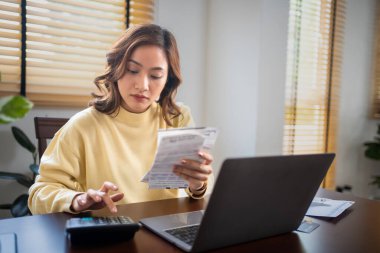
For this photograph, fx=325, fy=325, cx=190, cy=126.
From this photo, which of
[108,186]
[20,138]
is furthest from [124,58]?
[20,138]

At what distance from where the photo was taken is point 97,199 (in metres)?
0.75

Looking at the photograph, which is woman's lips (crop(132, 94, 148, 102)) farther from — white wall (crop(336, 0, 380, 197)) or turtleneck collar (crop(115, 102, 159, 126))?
white wall (crop(336, 0, 380, 197))

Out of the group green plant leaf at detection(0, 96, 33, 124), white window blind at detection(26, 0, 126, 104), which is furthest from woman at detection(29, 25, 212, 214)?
white window blind at detection(26, 0, 126, 104)

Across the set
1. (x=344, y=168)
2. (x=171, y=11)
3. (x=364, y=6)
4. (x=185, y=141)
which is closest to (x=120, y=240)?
(x=185, y=141)

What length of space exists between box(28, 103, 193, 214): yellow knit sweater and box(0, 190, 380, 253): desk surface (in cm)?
19

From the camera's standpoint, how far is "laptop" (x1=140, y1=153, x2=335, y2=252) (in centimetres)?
57

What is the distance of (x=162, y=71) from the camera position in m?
1.15

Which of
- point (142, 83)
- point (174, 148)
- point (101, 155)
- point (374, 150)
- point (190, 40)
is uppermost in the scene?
point (190, 40)

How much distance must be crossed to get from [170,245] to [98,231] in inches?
5.7

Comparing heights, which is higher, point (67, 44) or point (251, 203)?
point (67, 44)

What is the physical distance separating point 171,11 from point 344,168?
244 cm

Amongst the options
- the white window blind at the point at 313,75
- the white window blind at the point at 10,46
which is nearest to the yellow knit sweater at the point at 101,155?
the white window blind at the point at 10,46

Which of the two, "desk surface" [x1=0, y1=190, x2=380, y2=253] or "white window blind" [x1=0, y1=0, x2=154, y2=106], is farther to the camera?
"white window blind" [x1=0, y1=0, x2=154, y2=106]

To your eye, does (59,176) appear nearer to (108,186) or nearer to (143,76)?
(108,186)
